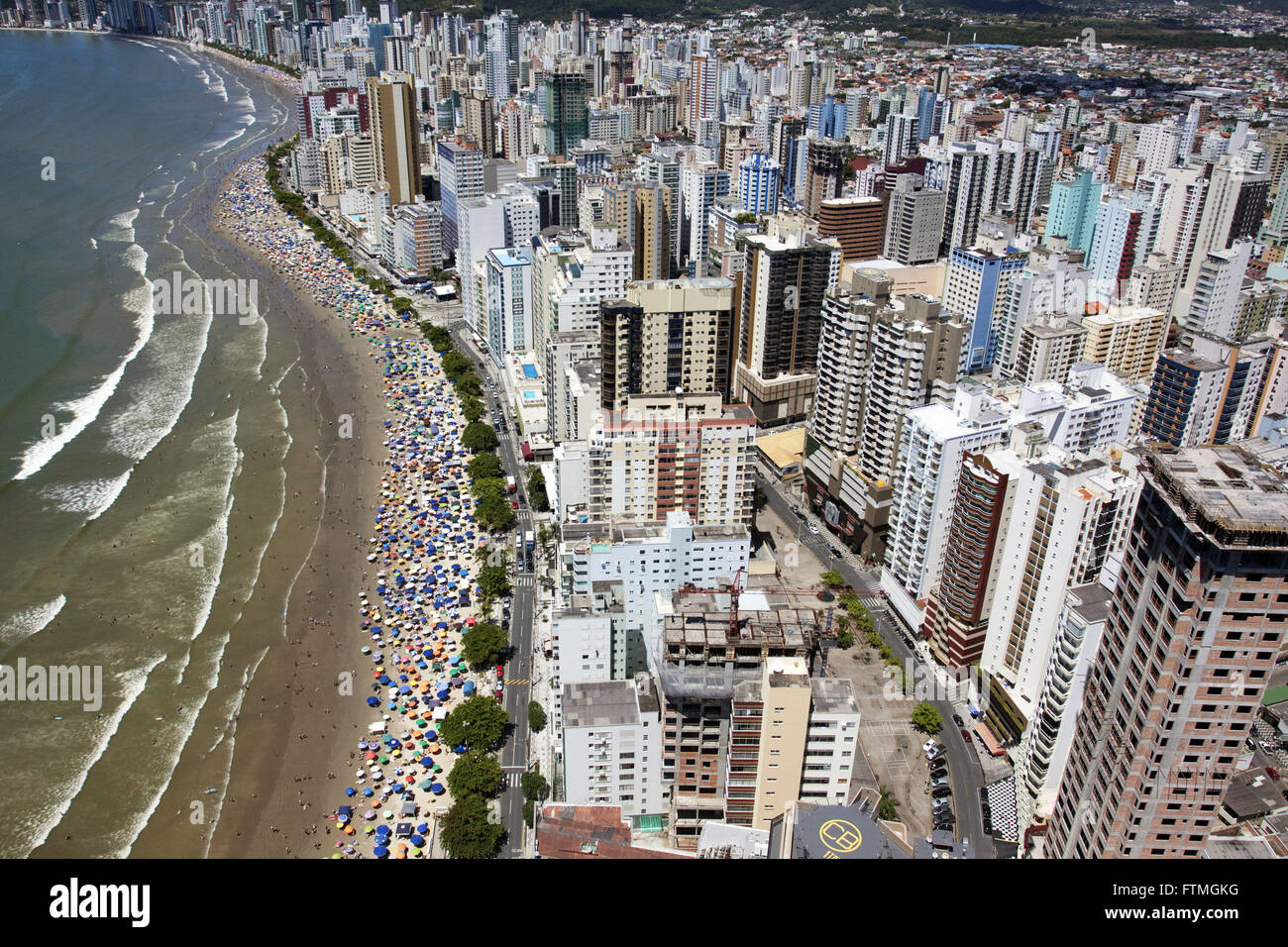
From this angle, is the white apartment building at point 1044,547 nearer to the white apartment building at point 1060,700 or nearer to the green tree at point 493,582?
the white apartment building at point 1060,700

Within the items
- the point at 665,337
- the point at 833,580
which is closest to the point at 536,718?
the point at 833,580

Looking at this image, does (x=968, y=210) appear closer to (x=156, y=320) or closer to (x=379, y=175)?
(x=379, y=175)

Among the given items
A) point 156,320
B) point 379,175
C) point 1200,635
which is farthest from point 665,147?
point 1200,635

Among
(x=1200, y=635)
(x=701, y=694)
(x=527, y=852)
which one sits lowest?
(x=527, y=852)

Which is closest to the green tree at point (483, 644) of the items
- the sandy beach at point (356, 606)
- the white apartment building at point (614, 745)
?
the sandy beach at point (356, 606)

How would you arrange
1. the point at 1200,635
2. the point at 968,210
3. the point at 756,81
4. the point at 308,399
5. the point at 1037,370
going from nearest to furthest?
the point at 1200,635, the point at 1037,370, the point at 308,399, the point at 968,210, the point at 756,81

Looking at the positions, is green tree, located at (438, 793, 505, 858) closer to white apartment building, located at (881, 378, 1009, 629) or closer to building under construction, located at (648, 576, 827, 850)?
building under construction, located at (648, 576, 827, 850)

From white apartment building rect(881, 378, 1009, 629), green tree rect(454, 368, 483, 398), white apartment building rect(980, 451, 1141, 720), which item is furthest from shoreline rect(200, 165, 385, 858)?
white apartment building rect(980, 451, 1141, 720)
